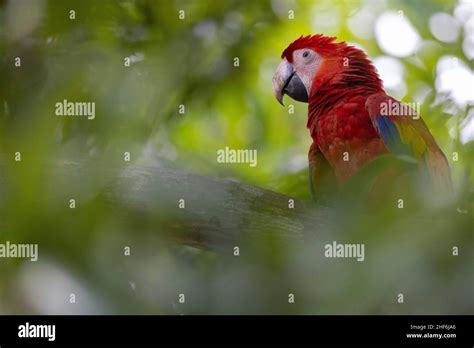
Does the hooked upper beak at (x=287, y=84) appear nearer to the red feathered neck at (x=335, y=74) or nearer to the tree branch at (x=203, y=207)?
the red feathered neck at (x=335, y=74)

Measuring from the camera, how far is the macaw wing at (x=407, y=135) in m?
1.87

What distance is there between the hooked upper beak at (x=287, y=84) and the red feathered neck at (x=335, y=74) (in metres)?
0.02

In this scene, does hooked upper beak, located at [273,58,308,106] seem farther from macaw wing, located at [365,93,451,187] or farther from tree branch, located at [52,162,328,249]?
tree branch, located at [52,162,328,249]

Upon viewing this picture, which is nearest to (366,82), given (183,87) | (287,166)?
(287,166)

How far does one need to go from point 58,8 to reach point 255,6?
23.0 inches

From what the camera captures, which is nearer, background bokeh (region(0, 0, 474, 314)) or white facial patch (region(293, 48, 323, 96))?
background bokeh (region(0, 0, 474, 314))

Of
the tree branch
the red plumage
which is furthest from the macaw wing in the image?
the tree branch

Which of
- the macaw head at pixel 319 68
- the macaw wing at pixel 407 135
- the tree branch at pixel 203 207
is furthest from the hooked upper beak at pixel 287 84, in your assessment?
the tree branch at pixel 203 207

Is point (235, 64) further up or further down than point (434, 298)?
further up

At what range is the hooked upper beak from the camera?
1.96 m

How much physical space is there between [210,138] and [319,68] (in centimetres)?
40

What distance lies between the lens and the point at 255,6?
1920mm
